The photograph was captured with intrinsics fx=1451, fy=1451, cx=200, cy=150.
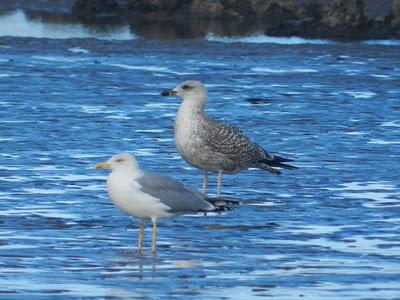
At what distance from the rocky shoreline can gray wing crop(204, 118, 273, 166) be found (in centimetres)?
2018

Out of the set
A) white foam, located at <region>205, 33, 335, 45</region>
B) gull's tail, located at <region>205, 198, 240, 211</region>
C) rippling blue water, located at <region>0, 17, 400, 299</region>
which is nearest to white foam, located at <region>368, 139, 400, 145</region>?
rippling blue water, located at <region>0, 17, 400, 299</region>

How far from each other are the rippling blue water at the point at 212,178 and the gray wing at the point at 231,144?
0.35 metres

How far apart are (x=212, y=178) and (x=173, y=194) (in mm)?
4234

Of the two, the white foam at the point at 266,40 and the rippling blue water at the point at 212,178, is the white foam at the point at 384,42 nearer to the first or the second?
the white foam at the point at 266,40

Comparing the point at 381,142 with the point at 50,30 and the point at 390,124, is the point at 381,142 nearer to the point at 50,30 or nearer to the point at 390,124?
the point at 390,124

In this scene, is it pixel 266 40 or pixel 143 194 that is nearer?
pixel 143 194

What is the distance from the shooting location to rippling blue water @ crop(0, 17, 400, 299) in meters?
10.6

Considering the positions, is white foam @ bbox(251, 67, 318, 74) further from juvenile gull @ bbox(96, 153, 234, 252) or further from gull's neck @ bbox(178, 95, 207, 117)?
juvenile gull @ bbox(96, 153, 234, 252)

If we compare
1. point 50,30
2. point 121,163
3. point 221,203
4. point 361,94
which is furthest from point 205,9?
point 121,163

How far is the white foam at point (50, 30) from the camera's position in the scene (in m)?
33.0

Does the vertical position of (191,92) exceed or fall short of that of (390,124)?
it exceeds it

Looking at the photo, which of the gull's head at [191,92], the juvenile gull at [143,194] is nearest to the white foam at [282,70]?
the gull's head at [191,92]

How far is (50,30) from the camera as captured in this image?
3459 cm

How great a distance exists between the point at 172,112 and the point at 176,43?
10.2 m
